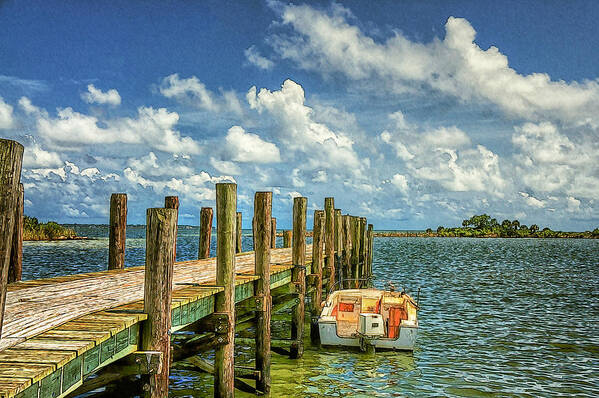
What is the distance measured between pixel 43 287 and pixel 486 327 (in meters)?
15.4

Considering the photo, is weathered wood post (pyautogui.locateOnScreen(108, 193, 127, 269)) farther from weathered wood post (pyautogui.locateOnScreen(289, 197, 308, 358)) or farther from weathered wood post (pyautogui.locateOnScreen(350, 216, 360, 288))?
weathered wood post (pyautogui.locateOnScreen(350, 216, 360, 288))

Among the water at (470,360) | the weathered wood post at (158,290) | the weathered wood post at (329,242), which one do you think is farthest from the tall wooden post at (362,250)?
the weathered wood post at (158,290)

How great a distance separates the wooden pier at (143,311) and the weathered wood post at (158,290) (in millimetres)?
11

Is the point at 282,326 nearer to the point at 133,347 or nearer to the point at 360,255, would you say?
the point at 360,255

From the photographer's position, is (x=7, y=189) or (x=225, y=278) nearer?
(x=7, y=189)

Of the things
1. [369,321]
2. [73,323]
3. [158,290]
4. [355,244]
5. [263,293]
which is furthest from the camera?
[355,244]

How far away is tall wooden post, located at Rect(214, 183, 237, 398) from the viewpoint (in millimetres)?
8547

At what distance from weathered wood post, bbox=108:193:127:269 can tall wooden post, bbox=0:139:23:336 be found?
8680 mm

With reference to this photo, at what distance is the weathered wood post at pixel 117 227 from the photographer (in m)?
11.9

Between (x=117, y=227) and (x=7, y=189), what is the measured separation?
884 centimetres

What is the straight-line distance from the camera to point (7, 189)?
10.7ft

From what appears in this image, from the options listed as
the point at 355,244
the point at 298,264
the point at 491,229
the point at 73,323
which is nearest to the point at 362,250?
the point at 355,244

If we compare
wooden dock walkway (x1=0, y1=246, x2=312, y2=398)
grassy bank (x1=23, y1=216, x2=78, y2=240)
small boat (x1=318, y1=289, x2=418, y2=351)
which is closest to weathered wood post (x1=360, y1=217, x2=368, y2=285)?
small boat (x1=318, y1=289, x2=418, y2=351)

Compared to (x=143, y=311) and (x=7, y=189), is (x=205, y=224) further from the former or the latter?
(x=7, y=189)
